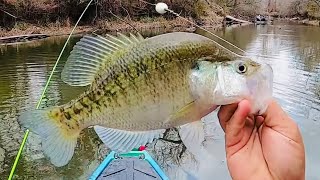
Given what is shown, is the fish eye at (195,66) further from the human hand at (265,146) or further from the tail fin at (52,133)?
the tail fin at (52,133)

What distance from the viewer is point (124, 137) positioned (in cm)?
132

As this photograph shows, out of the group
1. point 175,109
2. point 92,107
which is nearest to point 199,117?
point 175,109

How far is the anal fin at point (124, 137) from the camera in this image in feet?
4.28

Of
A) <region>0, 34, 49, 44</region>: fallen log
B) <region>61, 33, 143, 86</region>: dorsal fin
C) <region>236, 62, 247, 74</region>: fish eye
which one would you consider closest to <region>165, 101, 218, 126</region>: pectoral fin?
<region>236, 62, 247, 74</region>: fish eye

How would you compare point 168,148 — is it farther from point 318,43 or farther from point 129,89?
point 318,43

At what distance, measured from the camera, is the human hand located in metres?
1.45

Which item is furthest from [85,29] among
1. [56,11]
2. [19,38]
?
[19,38]

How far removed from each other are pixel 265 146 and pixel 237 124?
0.18 m

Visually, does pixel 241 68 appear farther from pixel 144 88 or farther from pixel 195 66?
pixel 144 88

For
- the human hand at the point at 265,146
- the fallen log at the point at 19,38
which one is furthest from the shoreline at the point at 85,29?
the human hand at the point at 265,146

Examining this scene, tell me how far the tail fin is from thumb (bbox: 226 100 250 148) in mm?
460

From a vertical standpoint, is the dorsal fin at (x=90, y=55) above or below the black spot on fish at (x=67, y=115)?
above

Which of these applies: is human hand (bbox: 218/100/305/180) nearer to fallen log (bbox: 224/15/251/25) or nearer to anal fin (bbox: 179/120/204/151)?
anal fin (bbox: 179/120/204/151)

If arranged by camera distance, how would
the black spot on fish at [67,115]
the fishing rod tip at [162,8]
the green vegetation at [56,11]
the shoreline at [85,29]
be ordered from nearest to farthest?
the black spot on fish at [67,115] < the fishing rod tip at [162,8] < the shoreline at [85,29] < the green vegetation at [56,11]
